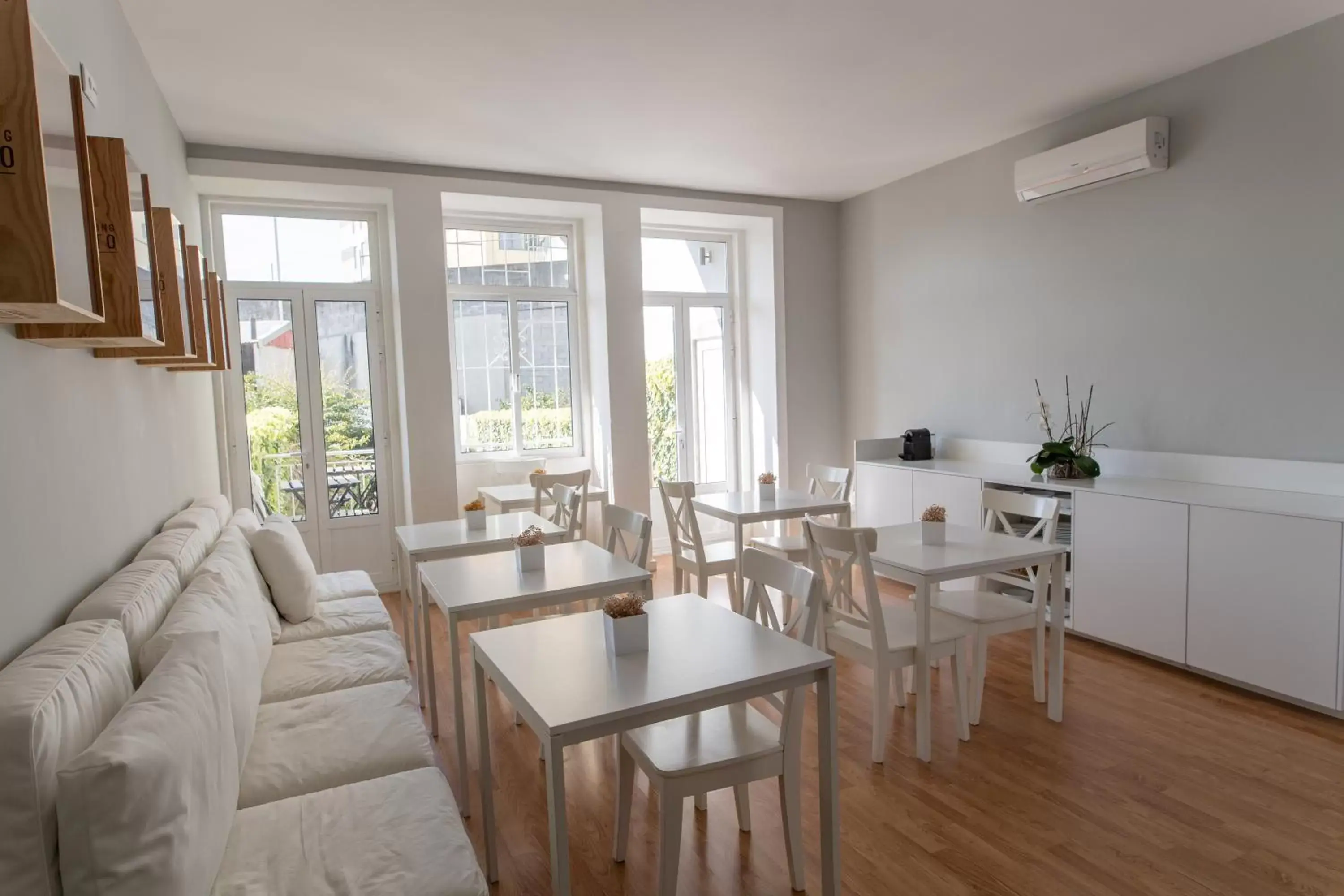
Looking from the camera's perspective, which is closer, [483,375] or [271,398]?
[271,398]

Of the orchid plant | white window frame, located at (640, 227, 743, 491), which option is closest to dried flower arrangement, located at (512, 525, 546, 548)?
the orchid plant

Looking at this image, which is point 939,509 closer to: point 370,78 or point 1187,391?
point 1187,391

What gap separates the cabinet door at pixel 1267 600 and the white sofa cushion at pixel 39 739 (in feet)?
12.8

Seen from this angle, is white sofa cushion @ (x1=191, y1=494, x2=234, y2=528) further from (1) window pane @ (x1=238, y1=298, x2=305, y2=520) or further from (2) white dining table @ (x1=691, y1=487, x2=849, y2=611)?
(2) white dining table @ (x1=691, y1=487, x2=849, y2=611)

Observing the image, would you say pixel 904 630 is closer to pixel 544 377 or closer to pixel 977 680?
pixel 977 680

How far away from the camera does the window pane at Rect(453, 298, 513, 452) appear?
5844mm

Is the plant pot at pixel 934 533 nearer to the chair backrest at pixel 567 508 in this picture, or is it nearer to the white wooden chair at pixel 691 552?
the white wooden chair at pixel 691 552

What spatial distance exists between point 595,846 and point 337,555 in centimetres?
377

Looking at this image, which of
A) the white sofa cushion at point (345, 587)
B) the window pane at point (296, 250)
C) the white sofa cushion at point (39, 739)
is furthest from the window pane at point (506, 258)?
the white sofa cushion at point (39, 739)

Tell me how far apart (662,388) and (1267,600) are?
14.5 ft

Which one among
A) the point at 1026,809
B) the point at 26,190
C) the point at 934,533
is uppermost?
the point at 26,190

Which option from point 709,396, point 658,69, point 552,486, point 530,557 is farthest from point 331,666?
point 709,396

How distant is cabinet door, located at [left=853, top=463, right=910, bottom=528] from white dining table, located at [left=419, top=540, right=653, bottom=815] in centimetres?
273

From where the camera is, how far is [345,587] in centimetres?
368
